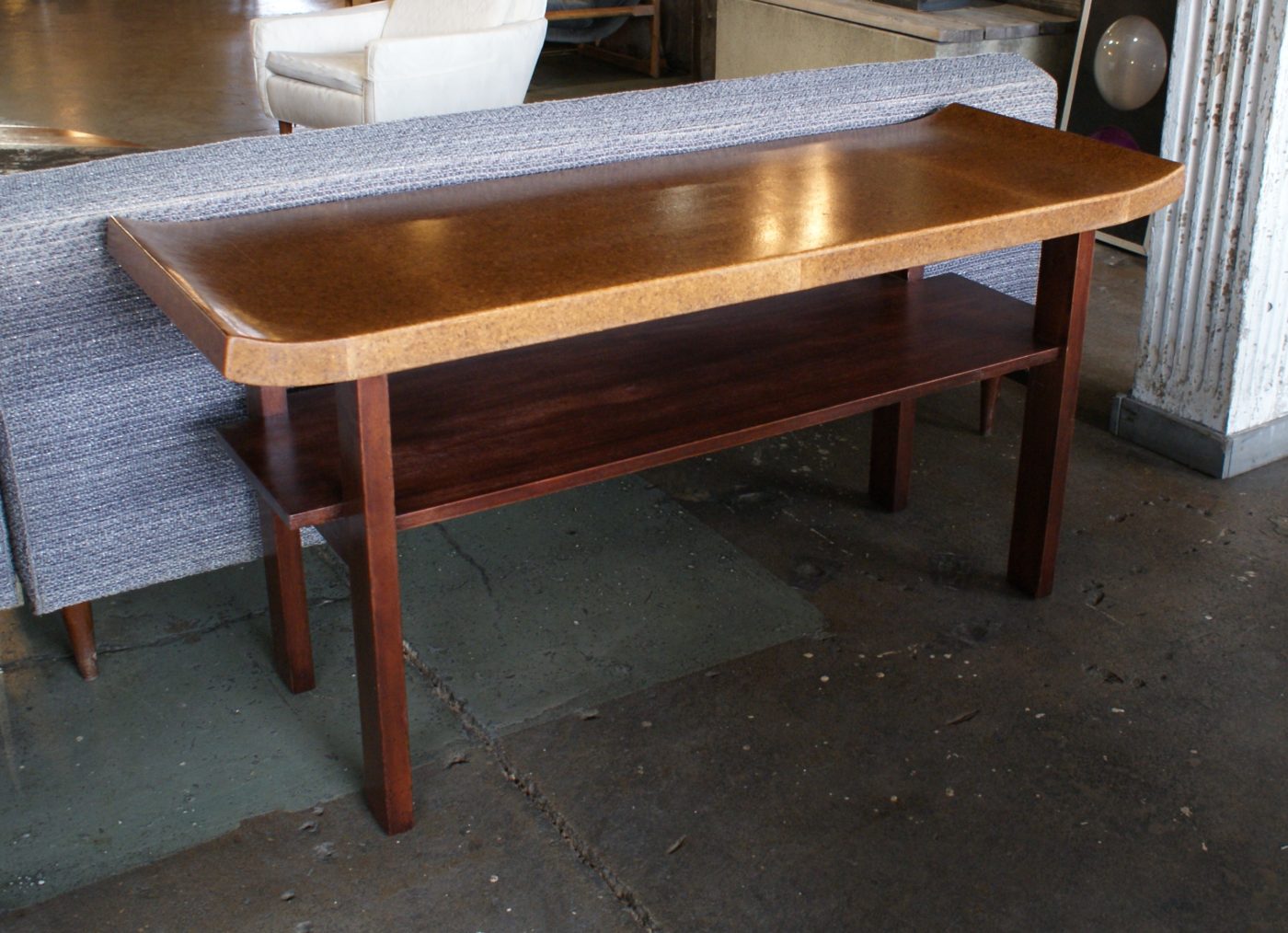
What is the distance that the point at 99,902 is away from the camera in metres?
1.60

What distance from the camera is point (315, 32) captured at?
4.25 meters

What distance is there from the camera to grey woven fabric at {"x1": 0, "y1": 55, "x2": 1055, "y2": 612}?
1.66 metres

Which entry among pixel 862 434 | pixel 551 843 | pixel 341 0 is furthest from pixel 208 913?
pixel 341 0

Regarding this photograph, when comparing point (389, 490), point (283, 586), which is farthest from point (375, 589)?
point (283, 586)

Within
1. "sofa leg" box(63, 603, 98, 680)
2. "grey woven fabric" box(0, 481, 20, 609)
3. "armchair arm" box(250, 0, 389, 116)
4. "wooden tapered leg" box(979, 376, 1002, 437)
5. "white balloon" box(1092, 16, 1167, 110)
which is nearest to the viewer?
"grey woven fabric" box(0, 481, 20, 609)

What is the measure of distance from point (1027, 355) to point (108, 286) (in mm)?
1264

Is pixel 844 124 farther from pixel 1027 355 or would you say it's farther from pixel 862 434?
pixel 862 434

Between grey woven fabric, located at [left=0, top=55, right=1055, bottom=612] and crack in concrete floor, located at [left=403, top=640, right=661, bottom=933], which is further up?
grey woven fabric, located at [left=0, top=55, right=1055, bottom=612]

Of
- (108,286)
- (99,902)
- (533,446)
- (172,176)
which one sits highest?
(172,176)

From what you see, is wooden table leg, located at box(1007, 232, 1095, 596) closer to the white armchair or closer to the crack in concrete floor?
the crack in concrete floor

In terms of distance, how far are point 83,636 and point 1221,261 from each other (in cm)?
206

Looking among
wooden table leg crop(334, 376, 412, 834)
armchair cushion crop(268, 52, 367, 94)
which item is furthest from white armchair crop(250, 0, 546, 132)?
wooden table leg crop(334, 376, 412, 834)

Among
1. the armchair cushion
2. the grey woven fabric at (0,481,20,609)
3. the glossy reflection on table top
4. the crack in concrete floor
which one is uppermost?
the glossy reflection on table top

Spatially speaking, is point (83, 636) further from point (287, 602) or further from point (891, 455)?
point (891, 455)
